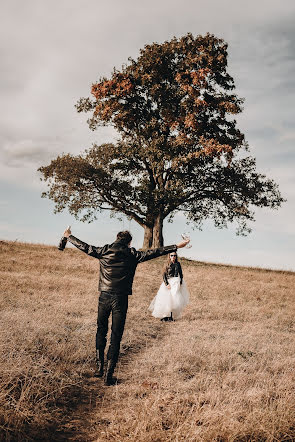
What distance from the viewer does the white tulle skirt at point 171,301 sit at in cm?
1269

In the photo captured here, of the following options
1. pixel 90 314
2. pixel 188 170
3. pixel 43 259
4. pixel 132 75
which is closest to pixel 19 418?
pixel 90 314

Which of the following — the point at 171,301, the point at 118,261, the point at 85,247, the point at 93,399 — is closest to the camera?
the point at 93,399

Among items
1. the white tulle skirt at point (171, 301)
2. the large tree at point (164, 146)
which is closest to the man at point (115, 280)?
the white tulle skirt at point (171, 301)

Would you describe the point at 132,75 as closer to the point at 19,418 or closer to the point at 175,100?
the point at 175,100

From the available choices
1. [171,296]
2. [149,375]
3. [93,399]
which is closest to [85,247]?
[93,399]

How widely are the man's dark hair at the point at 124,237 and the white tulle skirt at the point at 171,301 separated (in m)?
6.60

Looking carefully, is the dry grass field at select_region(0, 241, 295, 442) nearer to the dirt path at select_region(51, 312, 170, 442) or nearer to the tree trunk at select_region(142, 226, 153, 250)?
the dirt path at select_region(51, 312, 170, 442)

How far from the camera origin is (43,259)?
79.6 ft

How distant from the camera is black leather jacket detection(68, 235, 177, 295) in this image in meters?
6.45

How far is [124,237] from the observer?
22.0 feet

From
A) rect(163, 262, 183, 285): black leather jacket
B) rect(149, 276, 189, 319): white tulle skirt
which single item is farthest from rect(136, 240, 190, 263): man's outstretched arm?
rect(163, 262, 183, 285): black leather jacket

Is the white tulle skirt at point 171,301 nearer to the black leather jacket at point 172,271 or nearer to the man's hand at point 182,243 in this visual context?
the black leather jacket at point 172,271

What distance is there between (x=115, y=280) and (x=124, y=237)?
2.77ft

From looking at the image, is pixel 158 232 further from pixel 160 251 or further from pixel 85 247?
pixel 160 251
